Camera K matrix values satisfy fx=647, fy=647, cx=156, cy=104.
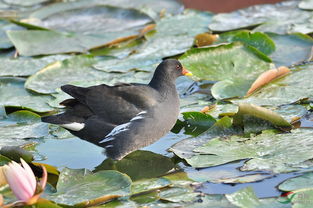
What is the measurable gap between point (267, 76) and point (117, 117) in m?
1.30

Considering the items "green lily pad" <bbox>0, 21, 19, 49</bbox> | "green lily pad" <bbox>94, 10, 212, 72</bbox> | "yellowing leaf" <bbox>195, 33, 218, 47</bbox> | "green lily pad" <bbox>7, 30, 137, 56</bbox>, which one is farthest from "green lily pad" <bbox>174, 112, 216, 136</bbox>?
"green lily pad" <bbox>0, 21, 19, 49</bbox>

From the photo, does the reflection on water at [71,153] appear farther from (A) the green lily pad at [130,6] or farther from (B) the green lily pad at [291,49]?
(A) the green lily pad at [130,6]

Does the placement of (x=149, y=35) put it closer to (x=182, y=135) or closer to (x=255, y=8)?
(x=255, y=8)

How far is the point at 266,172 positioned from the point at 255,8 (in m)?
3.50

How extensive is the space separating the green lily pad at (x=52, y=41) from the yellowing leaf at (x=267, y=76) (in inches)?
72.2

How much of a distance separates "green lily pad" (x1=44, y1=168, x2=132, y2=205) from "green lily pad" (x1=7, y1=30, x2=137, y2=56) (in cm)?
248

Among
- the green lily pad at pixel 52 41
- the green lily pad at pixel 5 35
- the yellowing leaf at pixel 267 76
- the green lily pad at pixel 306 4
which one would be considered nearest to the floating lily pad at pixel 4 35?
the green lily pad at pixel 5 35

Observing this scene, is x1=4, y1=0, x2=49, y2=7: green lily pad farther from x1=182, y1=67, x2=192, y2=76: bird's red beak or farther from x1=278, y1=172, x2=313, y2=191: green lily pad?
x1=278, y1=172, x2=313, y2=191: green lily pad

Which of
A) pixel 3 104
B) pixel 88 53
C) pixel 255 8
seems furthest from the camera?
→ pixel 255 8

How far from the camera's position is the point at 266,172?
12.0 ft

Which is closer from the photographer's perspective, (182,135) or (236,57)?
(182,135)

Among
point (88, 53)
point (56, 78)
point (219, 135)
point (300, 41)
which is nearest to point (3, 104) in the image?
point (56, 78)

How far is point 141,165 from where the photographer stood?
417 centimetres

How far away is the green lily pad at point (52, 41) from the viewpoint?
5969 mm
